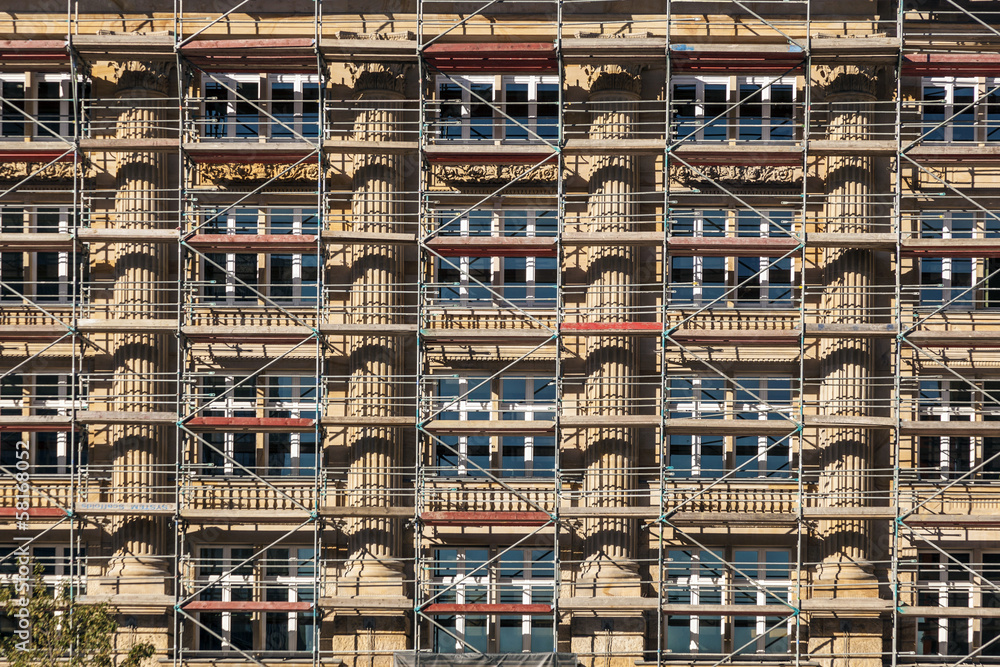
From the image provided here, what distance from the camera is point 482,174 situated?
28312 mm

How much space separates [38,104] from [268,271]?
22.8 ft

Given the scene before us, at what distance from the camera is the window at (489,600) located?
90.4ft

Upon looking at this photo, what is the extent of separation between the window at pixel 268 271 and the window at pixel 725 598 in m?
10.6

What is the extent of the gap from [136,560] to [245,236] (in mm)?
7689

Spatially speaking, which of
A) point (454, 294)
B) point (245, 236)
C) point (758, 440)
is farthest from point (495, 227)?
point (758, 440)

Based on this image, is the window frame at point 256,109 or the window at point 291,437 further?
the window frame at point 256,109

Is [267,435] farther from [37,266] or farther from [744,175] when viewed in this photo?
[744,175]

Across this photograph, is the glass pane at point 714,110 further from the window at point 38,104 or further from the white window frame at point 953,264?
the window at point 38,104

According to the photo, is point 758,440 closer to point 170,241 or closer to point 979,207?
point 979,207

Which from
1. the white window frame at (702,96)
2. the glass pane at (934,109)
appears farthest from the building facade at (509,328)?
the white window frame at (702,96)

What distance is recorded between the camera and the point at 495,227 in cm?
2834

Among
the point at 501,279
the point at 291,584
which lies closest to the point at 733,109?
the point at 501,279

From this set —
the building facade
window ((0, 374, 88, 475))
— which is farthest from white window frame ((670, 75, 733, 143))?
window ((0, 374, 88, 475))

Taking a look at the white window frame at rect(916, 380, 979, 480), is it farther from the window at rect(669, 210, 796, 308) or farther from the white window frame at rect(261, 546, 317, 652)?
the white window frame at rect(261, 546, 317, 652)
